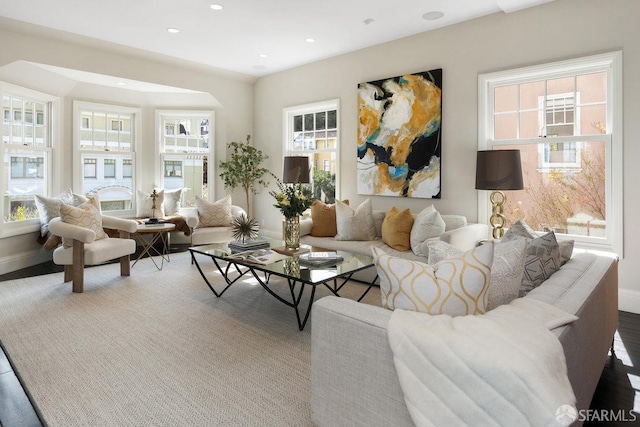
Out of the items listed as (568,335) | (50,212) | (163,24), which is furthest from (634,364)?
(50,212)

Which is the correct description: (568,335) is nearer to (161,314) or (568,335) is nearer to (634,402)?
(634,402)

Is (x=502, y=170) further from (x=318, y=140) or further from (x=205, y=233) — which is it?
(x=205, y=233)

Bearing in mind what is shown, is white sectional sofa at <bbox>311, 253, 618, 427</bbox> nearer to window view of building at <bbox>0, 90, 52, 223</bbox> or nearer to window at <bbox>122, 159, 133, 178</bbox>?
window view of building at <bbox>0, 90, 52, 223</bbox>

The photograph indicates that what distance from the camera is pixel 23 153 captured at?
5.19 meters

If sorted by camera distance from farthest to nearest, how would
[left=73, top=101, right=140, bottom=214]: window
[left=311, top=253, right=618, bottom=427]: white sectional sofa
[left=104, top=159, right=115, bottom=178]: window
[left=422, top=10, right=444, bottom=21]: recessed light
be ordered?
[left=104, top=159, right=115, bottom=178]: window, [left=73, top=101, right=140, bottom=214]: window, [left=422, top=10, right=444, bottom=21]: recessed light, [left=311, top=253, right=618, bottom=427]: white sectional sofa

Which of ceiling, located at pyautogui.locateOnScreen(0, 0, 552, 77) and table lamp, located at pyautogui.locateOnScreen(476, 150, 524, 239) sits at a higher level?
ceiling, located at pyautogui.locateOnScreen(0, 0, 552, 77)

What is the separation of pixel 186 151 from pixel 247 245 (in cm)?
375

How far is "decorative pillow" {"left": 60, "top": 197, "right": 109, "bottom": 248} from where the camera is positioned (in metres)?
4.07

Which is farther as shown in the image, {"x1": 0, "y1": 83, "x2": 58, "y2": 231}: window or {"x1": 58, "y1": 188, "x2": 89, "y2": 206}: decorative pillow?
{"x1": 58, "y1": 188, "x2": 89, "y2": 206}: decorative pillow

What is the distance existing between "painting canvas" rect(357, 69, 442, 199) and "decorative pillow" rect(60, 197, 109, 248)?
3.23 meters

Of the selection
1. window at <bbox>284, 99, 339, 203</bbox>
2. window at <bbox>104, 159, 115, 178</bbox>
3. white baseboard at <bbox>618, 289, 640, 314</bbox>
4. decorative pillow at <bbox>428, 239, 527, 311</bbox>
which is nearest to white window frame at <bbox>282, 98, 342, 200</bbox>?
window at <bbox>284, 99, 339, 203</bbox>

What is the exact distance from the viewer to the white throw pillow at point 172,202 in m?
6.38

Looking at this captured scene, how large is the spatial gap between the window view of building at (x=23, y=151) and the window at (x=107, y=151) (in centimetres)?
41

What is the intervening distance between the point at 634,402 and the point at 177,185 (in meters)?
6.47
